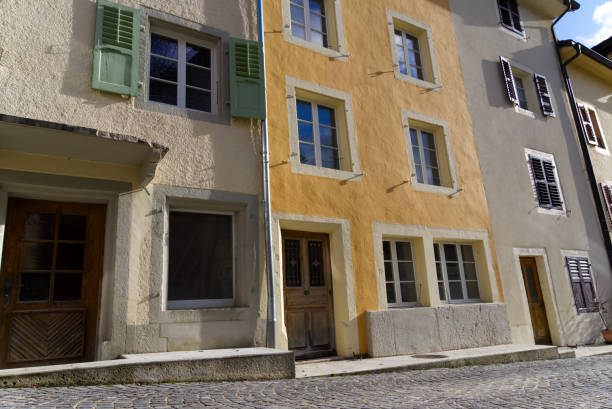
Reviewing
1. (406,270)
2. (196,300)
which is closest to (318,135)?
(406,270)

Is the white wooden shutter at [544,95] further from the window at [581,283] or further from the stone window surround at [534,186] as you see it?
the window at [581,283]

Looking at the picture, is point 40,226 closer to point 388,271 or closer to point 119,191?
point 119,191

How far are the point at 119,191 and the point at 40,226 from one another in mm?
1016

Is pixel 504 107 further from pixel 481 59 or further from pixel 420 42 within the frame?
pixel 420 42

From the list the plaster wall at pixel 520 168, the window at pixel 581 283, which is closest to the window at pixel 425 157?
the plaster wall at pixel 520 168

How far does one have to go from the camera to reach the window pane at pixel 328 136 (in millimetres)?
8078

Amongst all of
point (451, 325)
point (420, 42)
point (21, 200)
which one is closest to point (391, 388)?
point (451, 325)

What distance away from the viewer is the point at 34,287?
530 centimetres

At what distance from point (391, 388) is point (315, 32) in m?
6.62

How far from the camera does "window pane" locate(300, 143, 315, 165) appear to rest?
765 centimetres

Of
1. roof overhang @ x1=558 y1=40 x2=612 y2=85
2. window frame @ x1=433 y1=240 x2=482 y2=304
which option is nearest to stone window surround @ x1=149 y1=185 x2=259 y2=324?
window frame @ x1=433 y1=240 x2=482 y2=304

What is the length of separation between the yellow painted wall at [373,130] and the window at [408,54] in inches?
17.4

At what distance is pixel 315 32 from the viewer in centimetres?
863

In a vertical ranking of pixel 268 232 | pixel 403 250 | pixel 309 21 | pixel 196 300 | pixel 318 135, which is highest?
pixel 309 21
